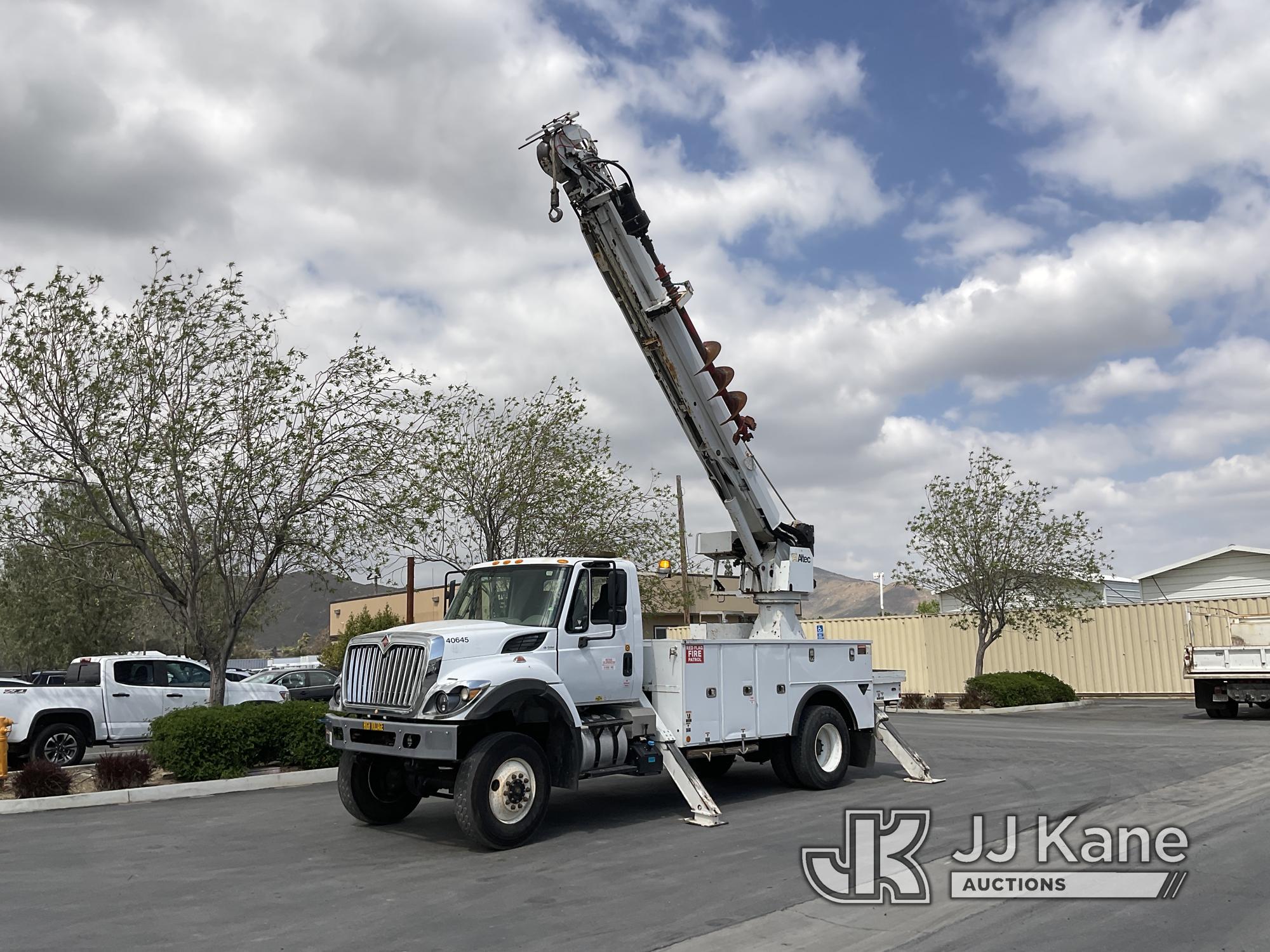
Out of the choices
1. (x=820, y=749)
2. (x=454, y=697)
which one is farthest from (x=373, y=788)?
(x=820, y=749)

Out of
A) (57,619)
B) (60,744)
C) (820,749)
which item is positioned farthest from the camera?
(57,619)

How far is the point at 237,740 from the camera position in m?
14.0

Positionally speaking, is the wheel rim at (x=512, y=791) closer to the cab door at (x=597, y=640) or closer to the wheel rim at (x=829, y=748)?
the cab door at (x=597, y=640)

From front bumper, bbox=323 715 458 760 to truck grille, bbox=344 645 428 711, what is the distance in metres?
0.21

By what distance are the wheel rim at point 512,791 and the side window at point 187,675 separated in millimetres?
9794

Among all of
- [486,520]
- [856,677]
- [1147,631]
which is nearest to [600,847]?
[856,677]

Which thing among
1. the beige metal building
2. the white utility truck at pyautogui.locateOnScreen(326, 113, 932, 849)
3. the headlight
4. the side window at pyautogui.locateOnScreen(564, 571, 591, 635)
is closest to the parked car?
the beige metal building

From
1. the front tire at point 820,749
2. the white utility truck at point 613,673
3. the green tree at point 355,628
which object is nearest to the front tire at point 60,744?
the white utility truck at point 613,673

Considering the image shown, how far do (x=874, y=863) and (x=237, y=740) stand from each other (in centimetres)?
939

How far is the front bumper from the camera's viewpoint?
28.7 ft

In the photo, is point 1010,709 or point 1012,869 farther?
point 1010,709

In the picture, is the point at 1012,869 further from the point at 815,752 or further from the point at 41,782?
the point at 41,782

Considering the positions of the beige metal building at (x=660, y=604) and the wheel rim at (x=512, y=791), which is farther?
the beige metal building at (x=660, y=604)

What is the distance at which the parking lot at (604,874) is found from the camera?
6.30 meters
